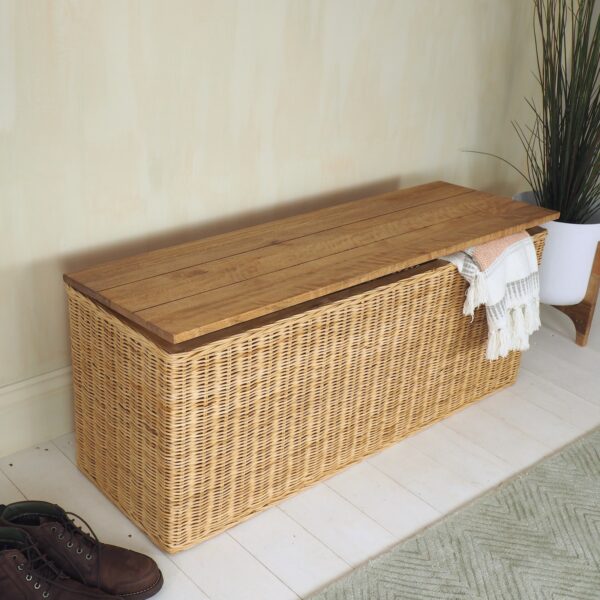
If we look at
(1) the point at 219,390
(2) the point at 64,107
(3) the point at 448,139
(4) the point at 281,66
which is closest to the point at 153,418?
(1) the point at 219,390

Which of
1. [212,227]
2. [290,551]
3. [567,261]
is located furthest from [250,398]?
[567,261]

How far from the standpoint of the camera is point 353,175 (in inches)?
94.0

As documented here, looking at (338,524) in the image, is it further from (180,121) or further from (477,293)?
(180,121)

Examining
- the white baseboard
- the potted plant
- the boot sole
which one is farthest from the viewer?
the potted plant

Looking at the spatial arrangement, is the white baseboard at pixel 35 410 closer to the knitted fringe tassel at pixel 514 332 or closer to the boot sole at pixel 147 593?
the boot sole at pixel 147 593

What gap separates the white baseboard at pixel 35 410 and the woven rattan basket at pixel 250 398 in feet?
0.44

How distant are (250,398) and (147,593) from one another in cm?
41

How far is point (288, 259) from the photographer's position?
1.85m

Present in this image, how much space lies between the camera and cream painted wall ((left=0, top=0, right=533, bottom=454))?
173 cm

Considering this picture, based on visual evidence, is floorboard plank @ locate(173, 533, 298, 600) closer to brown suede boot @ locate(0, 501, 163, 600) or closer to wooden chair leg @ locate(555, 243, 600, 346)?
brown suede boot @ locate(0, 501, 163, 600)

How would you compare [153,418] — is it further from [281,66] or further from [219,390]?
[281,66]

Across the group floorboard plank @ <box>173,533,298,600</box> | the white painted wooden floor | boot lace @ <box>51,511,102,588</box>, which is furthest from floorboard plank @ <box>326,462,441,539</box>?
boot lace @ <box>51,511,102,588</box>

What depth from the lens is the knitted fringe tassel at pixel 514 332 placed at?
2.06 metres

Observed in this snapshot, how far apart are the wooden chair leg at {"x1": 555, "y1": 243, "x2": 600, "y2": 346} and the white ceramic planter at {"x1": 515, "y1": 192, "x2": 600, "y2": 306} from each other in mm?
77
